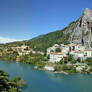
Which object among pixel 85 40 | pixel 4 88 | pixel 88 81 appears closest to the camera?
pixel 4 88

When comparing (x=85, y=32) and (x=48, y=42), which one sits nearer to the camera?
(x=85, y=32)

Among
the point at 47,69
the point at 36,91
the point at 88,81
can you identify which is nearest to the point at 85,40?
the point at 47,69

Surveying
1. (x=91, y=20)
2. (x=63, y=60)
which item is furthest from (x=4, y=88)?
(x=91, y=20)

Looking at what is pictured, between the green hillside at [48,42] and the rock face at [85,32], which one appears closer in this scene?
the rock face at [85,32]

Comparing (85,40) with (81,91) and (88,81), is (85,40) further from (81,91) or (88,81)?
(81,91)

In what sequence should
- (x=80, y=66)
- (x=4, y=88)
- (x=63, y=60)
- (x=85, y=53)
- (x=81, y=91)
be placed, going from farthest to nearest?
1. (x=85, y=53)
2. (x=63, y=60)
3. (x=80, y=66)
4. (x=81, y=91)
5. (x=4, y=88)

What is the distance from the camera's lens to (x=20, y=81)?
1233 cm

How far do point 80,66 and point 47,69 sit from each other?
216 inches

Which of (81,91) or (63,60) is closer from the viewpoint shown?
(81,91)

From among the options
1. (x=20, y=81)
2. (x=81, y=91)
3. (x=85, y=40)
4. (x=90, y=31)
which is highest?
(x=90, y=31)

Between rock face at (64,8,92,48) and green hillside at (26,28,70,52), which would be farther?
green hillside at (26,28,70,52)

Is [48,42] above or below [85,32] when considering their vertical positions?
below

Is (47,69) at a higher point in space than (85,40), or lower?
lower

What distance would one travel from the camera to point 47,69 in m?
22.3
